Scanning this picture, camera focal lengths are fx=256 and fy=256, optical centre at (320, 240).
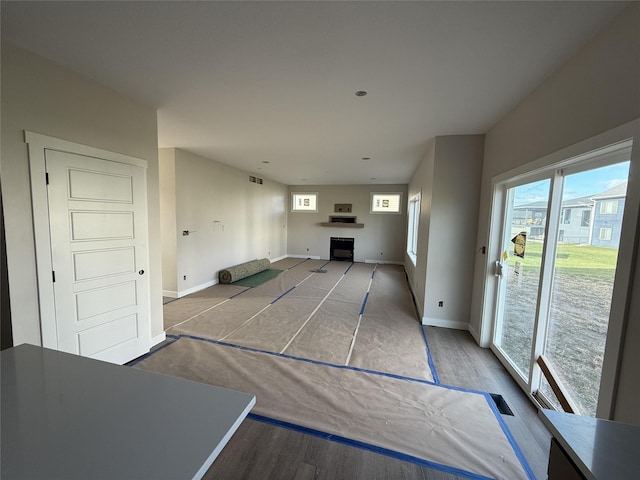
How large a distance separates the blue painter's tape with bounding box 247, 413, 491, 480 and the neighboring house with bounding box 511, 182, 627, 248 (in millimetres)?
1654

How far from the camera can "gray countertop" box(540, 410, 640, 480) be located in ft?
2.31

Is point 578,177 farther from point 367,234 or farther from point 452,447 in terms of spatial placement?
point 367,234

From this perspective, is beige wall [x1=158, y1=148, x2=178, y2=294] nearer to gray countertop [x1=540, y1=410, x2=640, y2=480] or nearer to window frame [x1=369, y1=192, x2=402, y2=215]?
gray countertop [x1=540, y1=410, x2=640, y2=480]

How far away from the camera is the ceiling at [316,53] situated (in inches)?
56.8

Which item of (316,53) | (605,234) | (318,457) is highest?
(316,53)

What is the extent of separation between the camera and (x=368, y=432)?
186 centimetres

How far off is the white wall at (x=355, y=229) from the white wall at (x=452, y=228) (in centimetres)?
487

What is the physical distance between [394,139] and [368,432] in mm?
3510

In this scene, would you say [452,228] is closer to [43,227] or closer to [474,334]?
[474,334]

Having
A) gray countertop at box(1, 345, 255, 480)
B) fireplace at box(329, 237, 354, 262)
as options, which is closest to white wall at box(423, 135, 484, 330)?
gray countertop at box(1, 345, 255, 480)

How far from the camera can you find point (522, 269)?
8.47ft

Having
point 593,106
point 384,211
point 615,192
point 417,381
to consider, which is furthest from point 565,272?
point 384,211

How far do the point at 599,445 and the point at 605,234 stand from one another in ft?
4.56

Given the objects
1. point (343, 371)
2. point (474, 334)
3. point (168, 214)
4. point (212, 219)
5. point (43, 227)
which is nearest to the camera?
point (43, 227)
